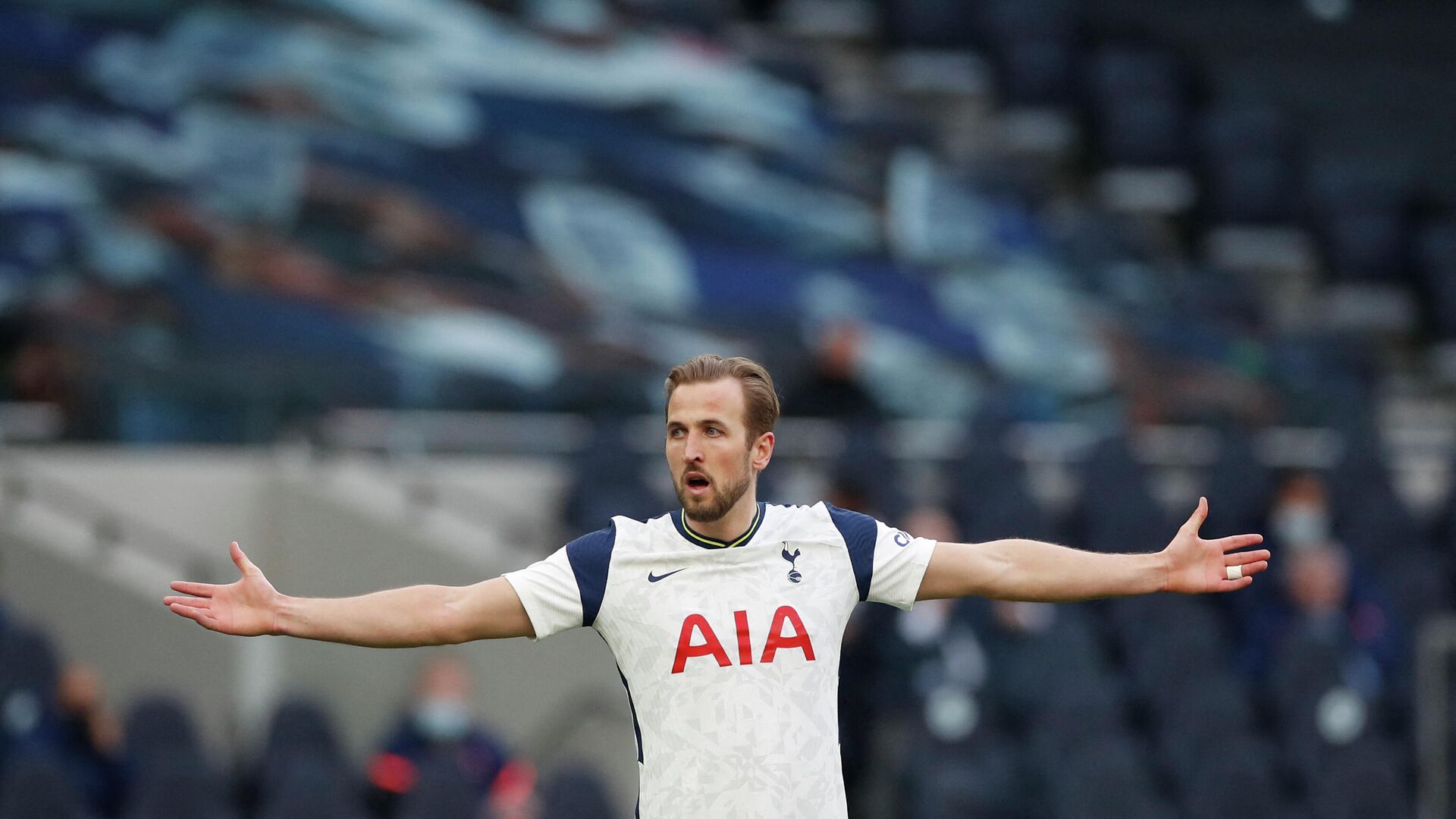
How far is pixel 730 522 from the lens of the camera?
4.44 m

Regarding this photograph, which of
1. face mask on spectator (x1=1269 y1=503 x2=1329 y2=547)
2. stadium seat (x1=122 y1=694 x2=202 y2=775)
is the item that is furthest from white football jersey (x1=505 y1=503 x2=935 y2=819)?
face mask on spectator (x1=1269 y1=503 x2=1329 y2=547)

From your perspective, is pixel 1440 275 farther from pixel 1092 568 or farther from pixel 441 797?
pixel 1092 568

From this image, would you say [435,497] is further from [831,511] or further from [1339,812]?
[831,511]

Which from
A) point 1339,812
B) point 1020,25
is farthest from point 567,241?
point 1339,812

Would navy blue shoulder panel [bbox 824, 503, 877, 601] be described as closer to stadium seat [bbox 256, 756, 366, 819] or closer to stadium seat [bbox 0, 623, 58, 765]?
stadium seat [bbox 256, 756, 366, 819]

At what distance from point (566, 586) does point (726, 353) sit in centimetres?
909

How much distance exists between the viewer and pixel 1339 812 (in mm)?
9305

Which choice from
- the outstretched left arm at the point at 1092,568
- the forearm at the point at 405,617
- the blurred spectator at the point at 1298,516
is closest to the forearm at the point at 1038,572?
the outstretched left arm at the point at 1092,568

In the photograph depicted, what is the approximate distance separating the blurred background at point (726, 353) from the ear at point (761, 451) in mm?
4608

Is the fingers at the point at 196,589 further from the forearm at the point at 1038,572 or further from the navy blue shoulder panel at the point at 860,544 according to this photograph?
the forearm at the point at 1038,572

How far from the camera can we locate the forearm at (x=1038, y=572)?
14.5ft

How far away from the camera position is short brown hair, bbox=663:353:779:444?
440 centimetres

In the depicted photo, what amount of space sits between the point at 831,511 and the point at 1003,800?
491 centimetres

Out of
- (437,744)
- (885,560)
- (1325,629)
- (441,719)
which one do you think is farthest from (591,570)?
(1325,629)
